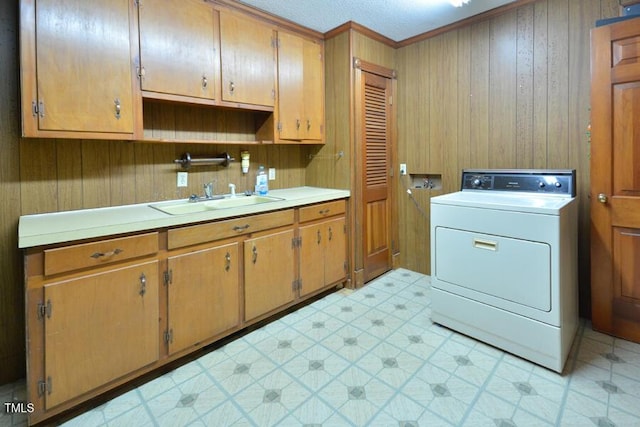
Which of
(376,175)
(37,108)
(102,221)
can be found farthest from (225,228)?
(376,175)

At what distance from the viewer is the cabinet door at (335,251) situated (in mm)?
2982

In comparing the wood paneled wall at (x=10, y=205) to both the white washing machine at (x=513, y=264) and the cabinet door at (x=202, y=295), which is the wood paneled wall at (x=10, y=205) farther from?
the white washing machine at (x=513, y=264)

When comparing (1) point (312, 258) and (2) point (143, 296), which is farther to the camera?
(1) point (312, 258)

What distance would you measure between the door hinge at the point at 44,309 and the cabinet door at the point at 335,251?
191 cm

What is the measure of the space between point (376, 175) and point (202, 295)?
2.01 metres

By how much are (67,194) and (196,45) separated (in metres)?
1.25

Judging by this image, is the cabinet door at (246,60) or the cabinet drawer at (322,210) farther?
the cabinet drawer at (322,210)

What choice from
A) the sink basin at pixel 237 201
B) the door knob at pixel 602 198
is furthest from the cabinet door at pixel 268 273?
the door knob at pixel 602 198

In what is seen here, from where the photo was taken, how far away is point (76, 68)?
182cm

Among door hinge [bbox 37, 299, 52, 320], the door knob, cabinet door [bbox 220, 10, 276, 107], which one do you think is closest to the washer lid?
the door knob

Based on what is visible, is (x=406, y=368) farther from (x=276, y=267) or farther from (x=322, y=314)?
(x=276, y=267)

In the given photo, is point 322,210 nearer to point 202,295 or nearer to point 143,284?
point 202,295

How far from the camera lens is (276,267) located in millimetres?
2549

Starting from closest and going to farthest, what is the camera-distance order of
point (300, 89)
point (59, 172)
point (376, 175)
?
point (59, 172) < point (300, 89) < point (376, 175)
